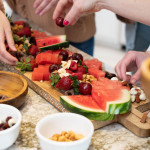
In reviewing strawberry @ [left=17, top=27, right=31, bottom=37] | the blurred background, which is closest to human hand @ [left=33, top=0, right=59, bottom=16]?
strawberry @ [left=17, top=27, right=31, bottom=37]

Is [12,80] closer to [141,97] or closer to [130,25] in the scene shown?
[141,97]

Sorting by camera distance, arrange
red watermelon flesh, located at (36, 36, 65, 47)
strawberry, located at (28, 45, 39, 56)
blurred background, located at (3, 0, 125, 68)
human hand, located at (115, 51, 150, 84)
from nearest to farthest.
Answer: 1. human hand, located at (115, 51, 150, 84)
2. strawberry, located at (28, 45, 39, 56)
3. red watermelon flesh, located at (36, 36, 65, 47)
4. blurred background, located at (3, 0, 125, 68)

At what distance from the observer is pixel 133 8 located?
4.63 ft

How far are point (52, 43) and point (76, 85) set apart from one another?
646 mm

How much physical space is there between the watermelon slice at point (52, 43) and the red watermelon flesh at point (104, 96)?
0.61 meters

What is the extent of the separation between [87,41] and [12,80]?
4.35 feet

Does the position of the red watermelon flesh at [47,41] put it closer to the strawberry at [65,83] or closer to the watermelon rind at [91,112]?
the strawberry at [65,83]

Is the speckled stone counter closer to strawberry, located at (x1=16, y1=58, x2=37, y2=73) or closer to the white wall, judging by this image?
strawberry, located at (x1=16, y1=58, x2=37, y2=73)

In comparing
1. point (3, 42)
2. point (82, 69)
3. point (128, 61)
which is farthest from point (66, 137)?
point (3, 42)

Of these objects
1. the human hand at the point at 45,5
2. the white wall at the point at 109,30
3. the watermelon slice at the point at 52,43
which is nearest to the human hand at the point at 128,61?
the watermelon slice at the point at 52,43

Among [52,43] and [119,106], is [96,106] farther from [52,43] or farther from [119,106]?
[52,43]

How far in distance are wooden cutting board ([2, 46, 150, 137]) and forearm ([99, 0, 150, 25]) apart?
16.9 inches

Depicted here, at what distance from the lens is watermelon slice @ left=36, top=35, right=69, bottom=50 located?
75.5 inches

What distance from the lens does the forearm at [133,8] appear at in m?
1.38
